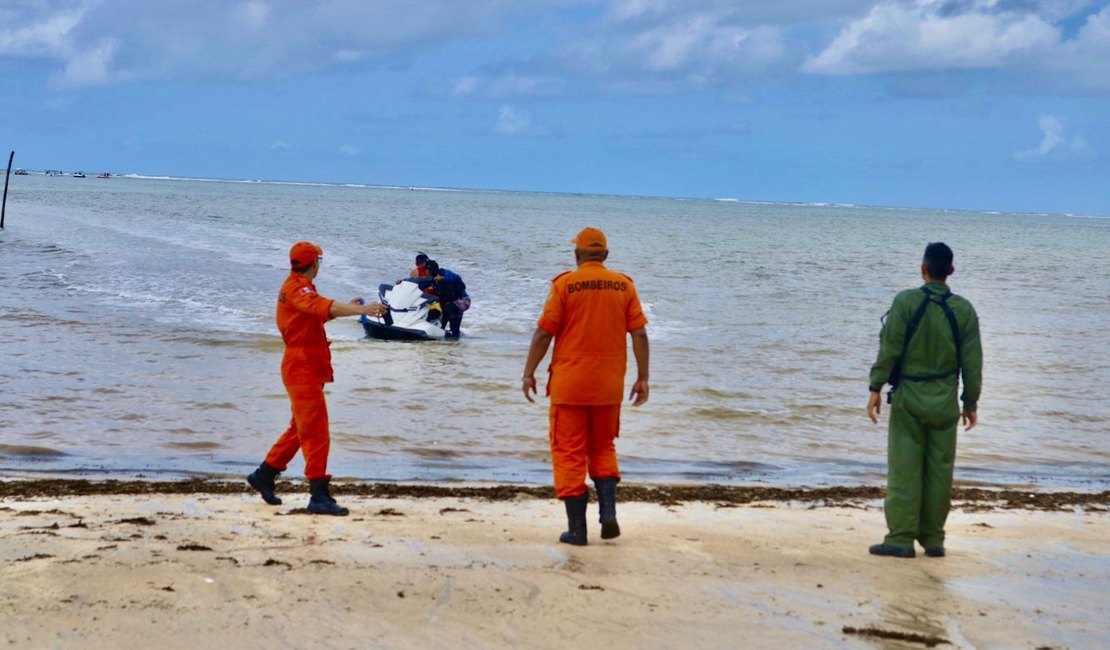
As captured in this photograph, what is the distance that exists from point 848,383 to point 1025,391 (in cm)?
212

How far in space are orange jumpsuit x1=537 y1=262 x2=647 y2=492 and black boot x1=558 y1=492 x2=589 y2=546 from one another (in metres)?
0.04

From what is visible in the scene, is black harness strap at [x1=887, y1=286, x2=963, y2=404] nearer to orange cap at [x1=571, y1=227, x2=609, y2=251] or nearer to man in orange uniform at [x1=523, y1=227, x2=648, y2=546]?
man in orange uniform at [x1=523, y1=227, x2=648, y2=546]

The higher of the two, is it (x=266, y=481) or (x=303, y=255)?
(x=303, y=255)

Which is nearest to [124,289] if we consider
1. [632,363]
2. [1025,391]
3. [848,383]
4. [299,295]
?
[632,363]

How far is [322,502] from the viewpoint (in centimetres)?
723

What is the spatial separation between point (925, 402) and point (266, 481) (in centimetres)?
405

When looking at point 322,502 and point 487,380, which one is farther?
point 487,380

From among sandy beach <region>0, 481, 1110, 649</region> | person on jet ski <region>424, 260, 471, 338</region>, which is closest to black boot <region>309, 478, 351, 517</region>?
sandy beach <region>0, 481, 1110, 649</region>

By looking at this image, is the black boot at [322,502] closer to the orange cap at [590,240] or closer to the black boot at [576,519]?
the black boot at [576,519]

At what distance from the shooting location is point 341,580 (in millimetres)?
5418

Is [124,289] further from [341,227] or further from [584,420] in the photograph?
[341,227]

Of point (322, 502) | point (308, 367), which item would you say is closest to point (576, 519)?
point (322, 502)

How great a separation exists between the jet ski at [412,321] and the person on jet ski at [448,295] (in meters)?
0.10

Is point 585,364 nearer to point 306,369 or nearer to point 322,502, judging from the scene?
point 306,369
